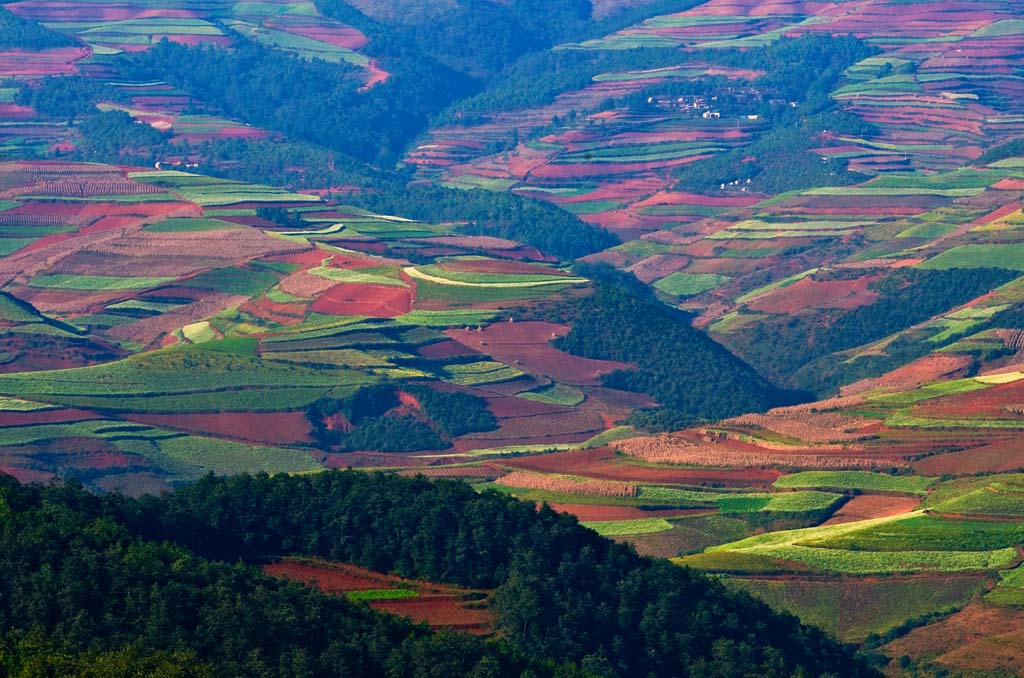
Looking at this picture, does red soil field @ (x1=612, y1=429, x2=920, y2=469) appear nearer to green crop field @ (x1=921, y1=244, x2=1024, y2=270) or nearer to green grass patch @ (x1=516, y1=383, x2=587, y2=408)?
green grass patch @ (x1=516, y1=383, x2=587, y2=408)

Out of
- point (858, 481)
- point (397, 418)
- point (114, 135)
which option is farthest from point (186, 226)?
point (858, 481)

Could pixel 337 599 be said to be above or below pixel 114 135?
above

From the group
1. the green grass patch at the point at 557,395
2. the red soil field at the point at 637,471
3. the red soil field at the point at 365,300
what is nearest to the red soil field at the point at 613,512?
the red soil field at the point at 637,471

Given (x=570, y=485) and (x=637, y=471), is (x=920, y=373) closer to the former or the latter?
(x=637, y=471)

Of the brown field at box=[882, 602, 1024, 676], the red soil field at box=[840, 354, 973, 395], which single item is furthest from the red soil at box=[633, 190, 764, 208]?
the brown field at box=[882, 602, 1024, 676]

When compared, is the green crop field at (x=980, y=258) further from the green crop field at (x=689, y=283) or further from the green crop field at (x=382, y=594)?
the green crop field at (x=382, y=594)

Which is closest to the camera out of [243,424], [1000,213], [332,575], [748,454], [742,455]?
[332,575]

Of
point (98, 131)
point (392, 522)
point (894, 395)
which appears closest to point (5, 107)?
point (98, 131)
